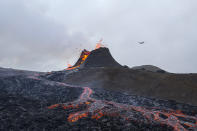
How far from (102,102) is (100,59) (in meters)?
19.0

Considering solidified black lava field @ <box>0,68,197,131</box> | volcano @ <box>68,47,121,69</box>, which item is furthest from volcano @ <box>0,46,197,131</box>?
volcano @ <box>68,47,121,69</box>

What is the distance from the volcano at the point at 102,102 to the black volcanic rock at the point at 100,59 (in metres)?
5.71

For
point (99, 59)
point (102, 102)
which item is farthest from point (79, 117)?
point (99, 59)

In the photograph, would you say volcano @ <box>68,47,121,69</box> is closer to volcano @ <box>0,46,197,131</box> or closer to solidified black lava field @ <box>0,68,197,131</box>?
volcano @ <box>0,46,197,131</box>

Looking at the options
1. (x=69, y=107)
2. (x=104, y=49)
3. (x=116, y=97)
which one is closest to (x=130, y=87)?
(x=116, y=97)

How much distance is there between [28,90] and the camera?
12.6 metres

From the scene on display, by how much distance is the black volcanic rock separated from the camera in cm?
2775

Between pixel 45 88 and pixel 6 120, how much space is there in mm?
6748

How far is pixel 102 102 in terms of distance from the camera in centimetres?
1005

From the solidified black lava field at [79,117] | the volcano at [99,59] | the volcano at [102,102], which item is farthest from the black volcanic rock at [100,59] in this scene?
the solidified black lava field at [79,117]

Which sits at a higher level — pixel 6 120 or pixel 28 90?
pixel 28 90

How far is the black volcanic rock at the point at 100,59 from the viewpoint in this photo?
27750 mm

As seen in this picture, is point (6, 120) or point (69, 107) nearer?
point (6, 120)

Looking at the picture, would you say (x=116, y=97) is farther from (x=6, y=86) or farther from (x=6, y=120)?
(x=6, y=86)
